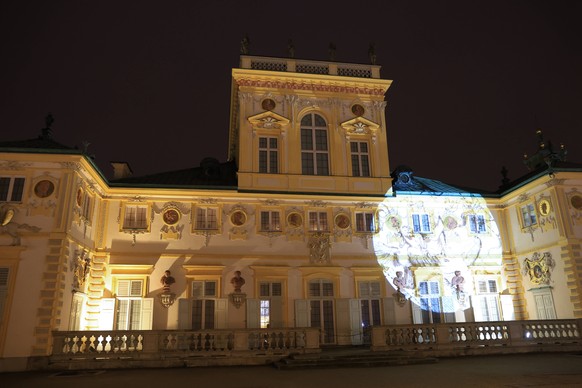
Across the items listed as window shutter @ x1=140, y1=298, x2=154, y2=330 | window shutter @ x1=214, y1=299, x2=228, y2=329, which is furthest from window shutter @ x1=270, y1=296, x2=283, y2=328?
window shutter @ x1=140, y1=298, x2=154, y2=330

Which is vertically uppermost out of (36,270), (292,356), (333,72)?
(333,72)

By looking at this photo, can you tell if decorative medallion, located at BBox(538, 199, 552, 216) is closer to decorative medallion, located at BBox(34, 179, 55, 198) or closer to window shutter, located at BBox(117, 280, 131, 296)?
window shutter, located at BBox(117, 280, 131, 296)

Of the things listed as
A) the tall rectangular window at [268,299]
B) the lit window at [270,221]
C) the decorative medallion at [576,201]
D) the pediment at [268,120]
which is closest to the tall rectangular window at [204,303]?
the tall rectangular window at [268,299]

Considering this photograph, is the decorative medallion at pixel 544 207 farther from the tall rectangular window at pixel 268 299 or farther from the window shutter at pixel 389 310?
the tall rectangular window at pixel 268 299

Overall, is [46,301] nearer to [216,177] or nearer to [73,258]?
[73,258]

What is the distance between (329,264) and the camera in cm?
2319

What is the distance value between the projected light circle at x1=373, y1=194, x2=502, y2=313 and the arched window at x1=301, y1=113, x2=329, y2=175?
4.09 m

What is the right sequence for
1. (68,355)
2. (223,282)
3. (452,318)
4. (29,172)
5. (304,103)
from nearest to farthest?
(68,355) < (29,172) < (223,282) < (452,318) < (304,103)

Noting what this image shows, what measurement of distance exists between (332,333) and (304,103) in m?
12.8

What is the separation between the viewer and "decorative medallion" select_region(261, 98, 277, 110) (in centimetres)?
2553

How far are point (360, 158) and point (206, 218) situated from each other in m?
9.37

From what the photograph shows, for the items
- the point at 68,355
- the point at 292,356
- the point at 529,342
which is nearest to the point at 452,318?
the point at 529,342

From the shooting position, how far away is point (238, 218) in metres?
23.1

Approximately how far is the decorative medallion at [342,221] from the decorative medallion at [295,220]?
192 cm
